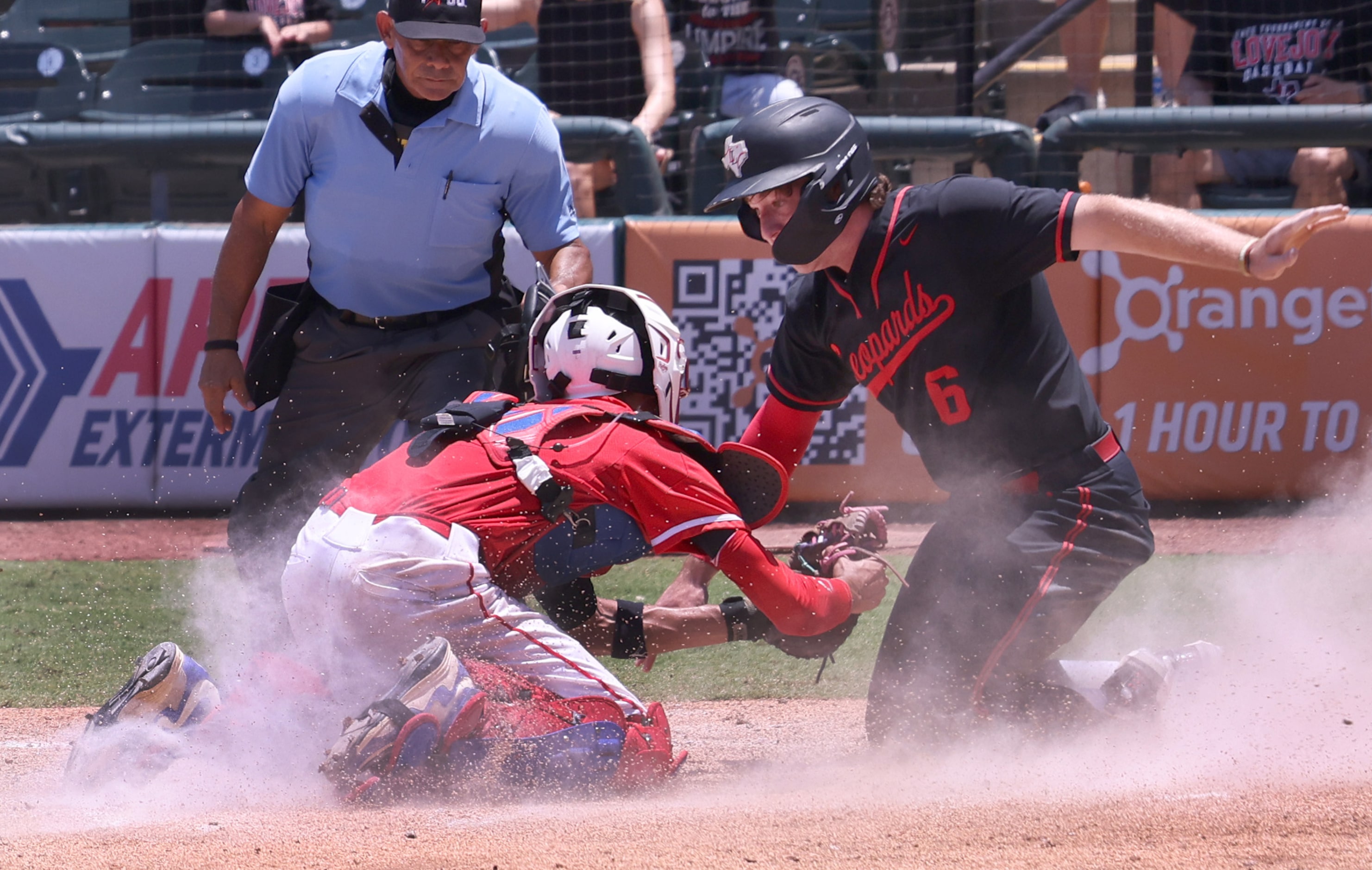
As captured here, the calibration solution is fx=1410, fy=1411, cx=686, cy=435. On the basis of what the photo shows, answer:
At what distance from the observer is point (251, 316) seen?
24.6 feet

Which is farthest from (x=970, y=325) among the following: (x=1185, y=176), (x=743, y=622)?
(x=1185, y=176)

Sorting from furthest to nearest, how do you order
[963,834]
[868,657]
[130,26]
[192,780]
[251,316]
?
1. [130,26]
2. [251,316]
3. [868,657]
4. [192,780]
5. [963,834]

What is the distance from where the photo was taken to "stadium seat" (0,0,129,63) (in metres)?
9.70

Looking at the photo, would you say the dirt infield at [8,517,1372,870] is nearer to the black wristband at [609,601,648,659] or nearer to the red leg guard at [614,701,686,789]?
the red leg guard at [614,701,686,789]

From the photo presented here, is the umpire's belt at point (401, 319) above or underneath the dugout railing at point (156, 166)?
underneath

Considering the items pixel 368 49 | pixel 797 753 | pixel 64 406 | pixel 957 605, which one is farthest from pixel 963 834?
pixel 64 406

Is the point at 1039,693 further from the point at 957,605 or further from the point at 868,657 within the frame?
the point at 868,657

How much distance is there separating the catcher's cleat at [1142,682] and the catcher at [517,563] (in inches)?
35.3

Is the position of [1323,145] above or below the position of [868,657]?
above

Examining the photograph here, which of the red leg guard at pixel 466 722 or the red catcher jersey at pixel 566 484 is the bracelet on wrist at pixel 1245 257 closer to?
the red catcher jersey at pixel 566 484

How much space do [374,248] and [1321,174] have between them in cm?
603

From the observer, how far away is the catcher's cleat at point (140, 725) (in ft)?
11.3

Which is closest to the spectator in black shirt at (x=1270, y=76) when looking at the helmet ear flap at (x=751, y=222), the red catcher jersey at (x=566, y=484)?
the helmet ear flap at (x=751, y=222)

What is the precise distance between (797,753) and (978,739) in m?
0.53
